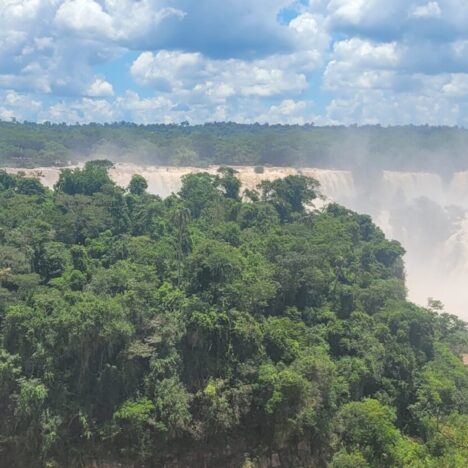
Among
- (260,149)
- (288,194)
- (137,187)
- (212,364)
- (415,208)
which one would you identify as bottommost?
(212,364)

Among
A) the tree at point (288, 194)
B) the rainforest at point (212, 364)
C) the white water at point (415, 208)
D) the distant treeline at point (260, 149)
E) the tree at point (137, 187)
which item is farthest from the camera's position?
the distant treeline at point (260, 149)

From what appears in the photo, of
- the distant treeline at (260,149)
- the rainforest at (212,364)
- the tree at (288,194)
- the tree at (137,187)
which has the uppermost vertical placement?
the distant treeline at (260,149)

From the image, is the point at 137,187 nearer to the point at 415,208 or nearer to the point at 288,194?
the point at 288,194

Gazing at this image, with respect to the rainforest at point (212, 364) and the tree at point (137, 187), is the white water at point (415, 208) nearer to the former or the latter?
the tree at point (137, 187)

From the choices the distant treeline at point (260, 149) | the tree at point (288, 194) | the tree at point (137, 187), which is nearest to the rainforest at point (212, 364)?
the tree at point (288, 194)

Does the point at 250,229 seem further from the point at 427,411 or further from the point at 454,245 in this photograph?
the point at 454,245

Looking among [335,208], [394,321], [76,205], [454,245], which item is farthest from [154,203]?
[454,245]

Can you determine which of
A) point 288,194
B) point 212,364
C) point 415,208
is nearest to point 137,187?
point 288,194
